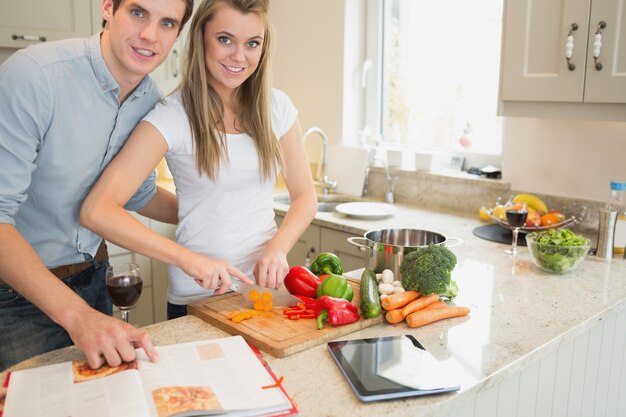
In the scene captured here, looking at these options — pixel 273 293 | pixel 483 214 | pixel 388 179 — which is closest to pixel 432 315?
pixel 273 293

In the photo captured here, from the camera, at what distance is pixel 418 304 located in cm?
148

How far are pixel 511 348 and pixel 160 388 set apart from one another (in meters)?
0.75

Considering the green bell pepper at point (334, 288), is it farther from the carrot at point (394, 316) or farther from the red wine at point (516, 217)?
the red wine at point (516, 217)

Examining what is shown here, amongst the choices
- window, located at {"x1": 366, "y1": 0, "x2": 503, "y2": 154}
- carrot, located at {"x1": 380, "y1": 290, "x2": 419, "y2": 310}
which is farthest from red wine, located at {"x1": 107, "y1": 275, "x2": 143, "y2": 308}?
window, located at {"x1": 366, "y1": 0, "x2": 503, "y2": 154}

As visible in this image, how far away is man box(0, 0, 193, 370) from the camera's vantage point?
1.25 metres

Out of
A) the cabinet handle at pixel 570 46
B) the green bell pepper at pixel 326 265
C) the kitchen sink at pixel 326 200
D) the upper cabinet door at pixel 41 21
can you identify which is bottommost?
the kitchen sink at pixel 326 200

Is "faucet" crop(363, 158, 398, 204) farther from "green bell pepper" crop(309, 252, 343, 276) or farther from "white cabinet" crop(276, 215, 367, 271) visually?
"green bell pepper" crop(309, 252, 343, 276)

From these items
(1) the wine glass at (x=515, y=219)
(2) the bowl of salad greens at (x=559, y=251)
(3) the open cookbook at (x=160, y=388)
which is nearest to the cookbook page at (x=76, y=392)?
(3) the open cookbook at (x=160, y=388)

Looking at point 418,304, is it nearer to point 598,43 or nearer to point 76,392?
point 76,392

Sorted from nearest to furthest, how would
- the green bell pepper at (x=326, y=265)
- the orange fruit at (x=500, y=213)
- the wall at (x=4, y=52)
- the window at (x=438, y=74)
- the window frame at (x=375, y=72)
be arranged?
the green bell pepper at (x=326, y=265) → the orange fruit at (x=500, y=213) → the window at (x=438, y=74) → the wall at (x=4, y=52) → the window frame at (x=375, y=72)

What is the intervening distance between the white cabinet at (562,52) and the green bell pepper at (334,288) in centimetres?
117

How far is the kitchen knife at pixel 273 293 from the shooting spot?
1561 mm

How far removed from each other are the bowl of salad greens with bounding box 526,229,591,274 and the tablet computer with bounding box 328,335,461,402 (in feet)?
2.47

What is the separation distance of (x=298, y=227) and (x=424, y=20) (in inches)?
72.4
